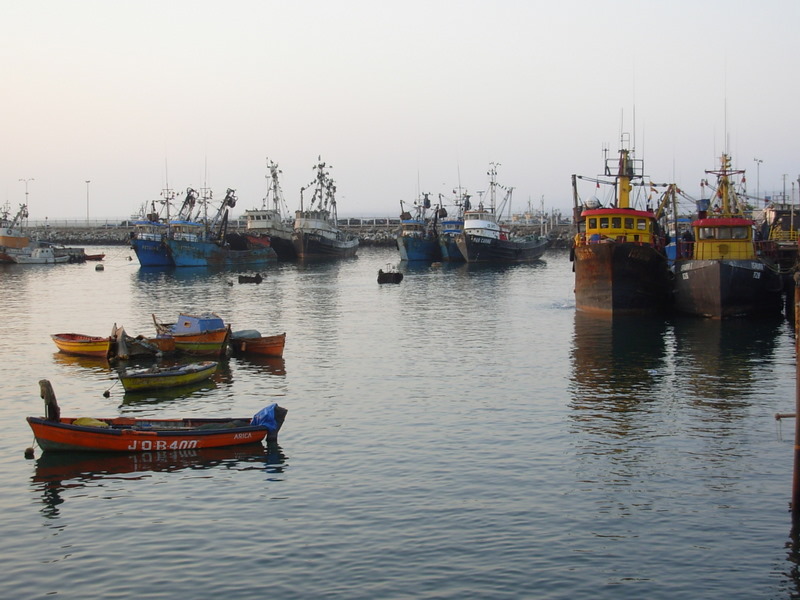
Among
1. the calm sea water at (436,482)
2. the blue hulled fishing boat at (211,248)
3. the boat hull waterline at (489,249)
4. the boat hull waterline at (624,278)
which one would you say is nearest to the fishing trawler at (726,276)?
the boat hull waterline at (624,278)

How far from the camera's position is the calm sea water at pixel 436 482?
20.7 m

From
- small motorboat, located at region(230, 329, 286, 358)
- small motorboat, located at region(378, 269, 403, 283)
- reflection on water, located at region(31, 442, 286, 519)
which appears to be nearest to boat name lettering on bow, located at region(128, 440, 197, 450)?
reflection on water, located at region(31, 442, 286, 519)

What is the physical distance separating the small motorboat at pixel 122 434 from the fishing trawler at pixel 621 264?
38604mm

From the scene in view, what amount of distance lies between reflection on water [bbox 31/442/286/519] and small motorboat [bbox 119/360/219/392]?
10.1m

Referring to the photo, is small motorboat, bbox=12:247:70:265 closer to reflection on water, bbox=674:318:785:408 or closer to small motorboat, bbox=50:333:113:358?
small motorboat, bbox=50:333:113:358

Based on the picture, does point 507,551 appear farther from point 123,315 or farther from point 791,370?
point 123,315

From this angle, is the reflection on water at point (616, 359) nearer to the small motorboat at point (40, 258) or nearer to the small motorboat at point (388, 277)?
the small motorboat at point (388, 277)

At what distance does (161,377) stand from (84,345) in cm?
1207

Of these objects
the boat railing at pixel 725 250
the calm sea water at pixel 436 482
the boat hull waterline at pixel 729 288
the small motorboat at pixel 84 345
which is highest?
the boat railing at pixel 725 250

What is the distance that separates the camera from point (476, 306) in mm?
77938

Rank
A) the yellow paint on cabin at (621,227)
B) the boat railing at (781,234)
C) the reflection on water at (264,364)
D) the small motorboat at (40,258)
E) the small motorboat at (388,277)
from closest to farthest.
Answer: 1. the reflection on water at (264,364)
2. the yellow paint on cabin at (621,227)
3. the boat railing at (781,234)
4. the small motorboat at (388,277)
5. the small motorboat at (40,258)

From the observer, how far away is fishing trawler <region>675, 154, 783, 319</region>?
60.2 metres

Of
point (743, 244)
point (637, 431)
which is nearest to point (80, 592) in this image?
point (637, 431)

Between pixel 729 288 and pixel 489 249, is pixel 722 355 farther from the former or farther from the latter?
pixel 489 249
